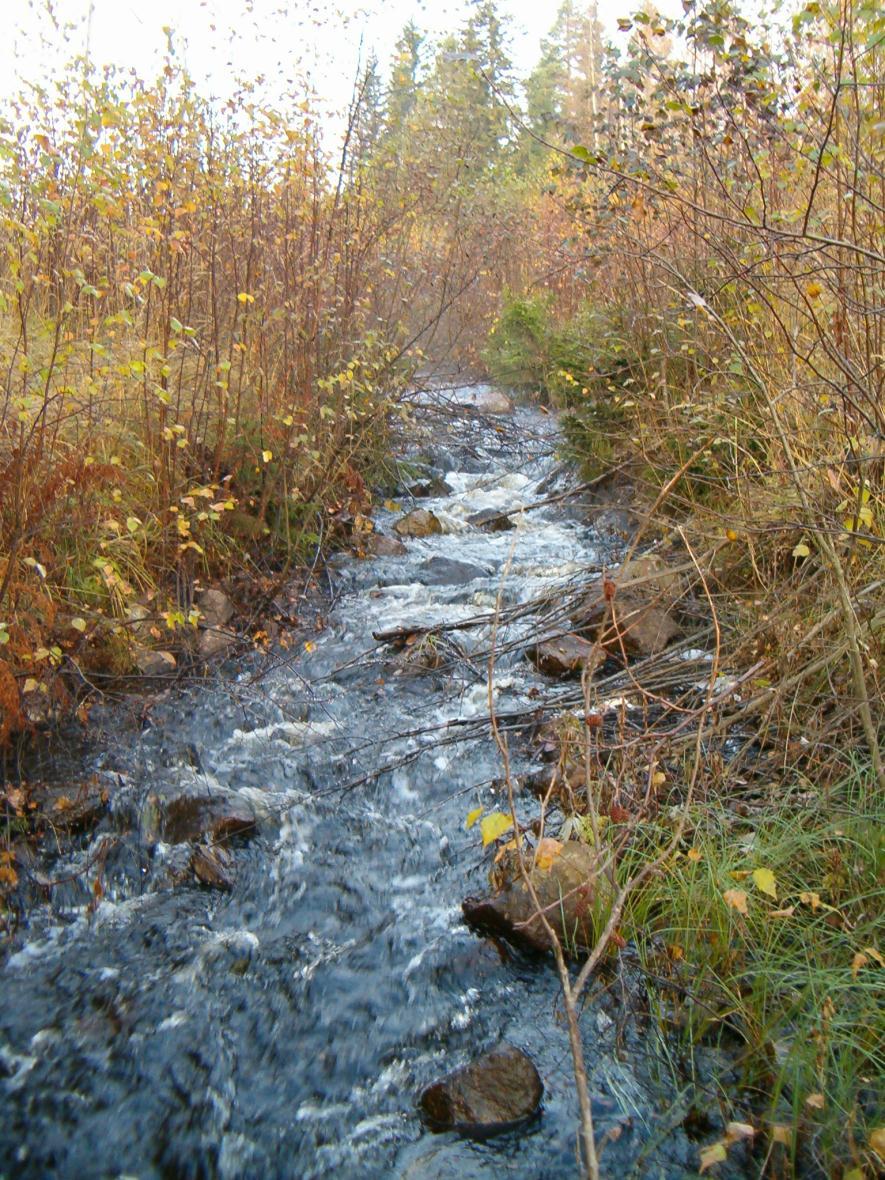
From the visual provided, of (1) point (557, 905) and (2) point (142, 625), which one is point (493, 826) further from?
(2) point (142, 625)

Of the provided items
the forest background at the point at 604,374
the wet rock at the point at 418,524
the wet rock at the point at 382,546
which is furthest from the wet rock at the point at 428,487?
the wet rock at the point at 382,546

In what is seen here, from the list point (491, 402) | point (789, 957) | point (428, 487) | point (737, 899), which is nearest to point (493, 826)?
point (737, 899)

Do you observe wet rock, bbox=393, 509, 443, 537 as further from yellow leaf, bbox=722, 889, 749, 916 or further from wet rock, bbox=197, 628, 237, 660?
yellow leaf, bbox=722, 889, 749, 916

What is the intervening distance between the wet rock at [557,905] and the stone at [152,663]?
244 centimetres

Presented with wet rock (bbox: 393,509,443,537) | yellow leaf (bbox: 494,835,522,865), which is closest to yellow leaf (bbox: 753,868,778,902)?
yellow leaf (bbox: 494,835,522,865)

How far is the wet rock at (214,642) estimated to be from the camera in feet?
16.9

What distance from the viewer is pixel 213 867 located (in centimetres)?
353

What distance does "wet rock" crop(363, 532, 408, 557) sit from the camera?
7219 mm

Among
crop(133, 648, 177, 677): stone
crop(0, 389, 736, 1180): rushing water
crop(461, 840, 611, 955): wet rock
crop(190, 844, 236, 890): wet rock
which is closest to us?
crop(0, 389, 736, 1180): rushing water

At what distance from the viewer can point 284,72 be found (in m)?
5.76

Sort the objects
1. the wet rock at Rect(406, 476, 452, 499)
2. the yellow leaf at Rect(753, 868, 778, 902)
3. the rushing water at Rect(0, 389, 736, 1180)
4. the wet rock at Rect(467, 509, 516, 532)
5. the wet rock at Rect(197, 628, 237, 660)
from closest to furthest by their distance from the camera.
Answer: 1. the yellow leaf at Rect(753, 868, 778, 902)
2. the rushing water at Rect(0, 389, 736, 1180)
3. the wet rock at Rect(197, 628, 237, 660)
4. the wet rock at Rect(467, 509, 516, 532)
5. the wet rock at Rect(406, 476, 452, 499)

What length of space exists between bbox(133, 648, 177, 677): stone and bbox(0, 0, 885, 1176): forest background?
5.1 inches

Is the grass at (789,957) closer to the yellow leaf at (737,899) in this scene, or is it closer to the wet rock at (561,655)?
the yellow leaf at (737,899)

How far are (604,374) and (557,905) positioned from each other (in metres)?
5.42
